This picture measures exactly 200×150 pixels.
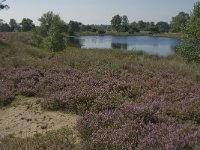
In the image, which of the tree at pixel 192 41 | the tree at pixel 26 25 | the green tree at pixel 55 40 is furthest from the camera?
the tree at pixel 26 25

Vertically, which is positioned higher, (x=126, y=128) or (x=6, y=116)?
(x=126, y=128)

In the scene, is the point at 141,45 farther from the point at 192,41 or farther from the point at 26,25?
the point at 26,25

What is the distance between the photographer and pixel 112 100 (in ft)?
35.1

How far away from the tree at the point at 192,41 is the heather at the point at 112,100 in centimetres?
895

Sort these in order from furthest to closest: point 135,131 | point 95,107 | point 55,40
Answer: point 55,40, point 95,107, point 135,131

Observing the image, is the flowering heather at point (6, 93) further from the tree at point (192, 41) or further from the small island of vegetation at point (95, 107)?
the tree at point (192, 41)

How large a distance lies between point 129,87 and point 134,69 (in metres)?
4.09

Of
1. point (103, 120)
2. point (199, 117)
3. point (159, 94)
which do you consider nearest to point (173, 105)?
point (199, 117)

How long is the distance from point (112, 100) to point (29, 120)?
2659mm

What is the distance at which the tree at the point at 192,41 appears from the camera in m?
25.4

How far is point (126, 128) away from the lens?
7.96m

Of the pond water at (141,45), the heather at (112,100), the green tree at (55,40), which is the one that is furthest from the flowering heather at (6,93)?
the pond water at (141,45)

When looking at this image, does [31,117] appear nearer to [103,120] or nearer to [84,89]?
[84,89]

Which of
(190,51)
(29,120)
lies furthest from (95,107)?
(190,51)
